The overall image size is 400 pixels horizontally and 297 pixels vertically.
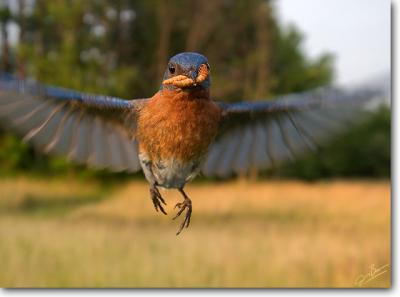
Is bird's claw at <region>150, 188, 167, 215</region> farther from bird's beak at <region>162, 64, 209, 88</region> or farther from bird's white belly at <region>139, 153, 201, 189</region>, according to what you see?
bird's beak at <region>162, 64, 209, 88</region>

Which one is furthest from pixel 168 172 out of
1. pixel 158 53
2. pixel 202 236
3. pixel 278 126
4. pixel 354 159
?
pixel 354 159

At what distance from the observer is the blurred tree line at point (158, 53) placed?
152 cm

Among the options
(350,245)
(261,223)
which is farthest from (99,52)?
(261,223)

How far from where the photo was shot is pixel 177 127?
44 cm

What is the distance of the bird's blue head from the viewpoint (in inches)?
13.6

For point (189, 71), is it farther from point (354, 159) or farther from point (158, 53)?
point (354, 159)

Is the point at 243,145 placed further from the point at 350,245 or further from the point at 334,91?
the point at 350,245

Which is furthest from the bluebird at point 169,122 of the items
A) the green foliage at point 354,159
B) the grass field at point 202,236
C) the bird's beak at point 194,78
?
the green foliage at point 354,159

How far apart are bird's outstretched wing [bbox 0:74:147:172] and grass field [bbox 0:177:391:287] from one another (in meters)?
1.92

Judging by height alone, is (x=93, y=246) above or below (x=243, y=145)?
below

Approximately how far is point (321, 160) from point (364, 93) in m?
7.40

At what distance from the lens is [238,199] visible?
6.62m

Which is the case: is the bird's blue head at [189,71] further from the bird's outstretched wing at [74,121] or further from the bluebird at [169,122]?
the bird's outstretched wing at [74,121]

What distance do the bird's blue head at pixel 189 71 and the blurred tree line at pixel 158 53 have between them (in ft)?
0.51
